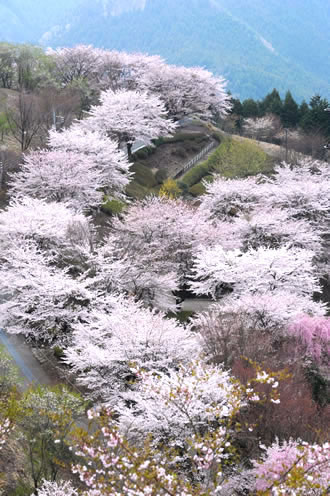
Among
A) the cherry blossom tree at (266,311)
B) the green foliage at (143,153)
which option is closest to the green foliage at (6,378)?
the cherry blossom tree at (266,311)

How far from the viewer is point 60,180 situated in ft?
116

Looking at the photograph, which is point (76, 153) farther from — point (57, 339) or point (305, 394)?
point (305, 394)

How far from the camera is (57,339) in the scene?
23578mm

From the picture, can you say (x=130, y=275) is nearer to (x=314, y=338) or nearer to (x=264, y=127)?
(x=314, y=338)

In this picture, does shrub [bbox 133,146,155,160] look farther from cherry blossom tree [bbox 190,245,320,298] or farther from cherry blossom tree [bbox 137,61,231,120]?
cherry blossom tree [bbox 190,245,320,298]

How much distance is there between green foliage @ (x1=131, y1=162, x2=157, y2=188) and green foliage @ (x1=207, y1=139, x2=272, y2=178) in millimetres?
6973

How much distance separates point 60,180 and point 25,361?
15.5 m

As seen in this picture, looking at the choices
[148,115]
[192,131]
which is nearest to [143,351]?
[148,115]

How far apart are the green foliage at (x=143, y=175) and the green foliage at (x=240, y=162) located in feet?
22.9

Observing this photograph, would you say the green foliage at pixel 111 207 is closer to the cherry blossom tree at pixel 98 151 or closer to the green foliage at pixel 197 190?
the cherry blossom tree at pixel 98 151

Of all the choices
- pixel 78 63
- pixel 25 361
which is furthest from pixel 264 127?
pixel 25 361

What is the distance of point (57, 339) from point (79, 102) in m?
39.8

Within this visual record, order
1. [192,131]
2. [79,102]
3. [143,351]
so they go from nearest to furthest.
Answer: [143,351], [79,102], [192,131]

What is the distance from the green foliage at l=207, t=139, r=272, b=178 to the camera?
51.9 meters
